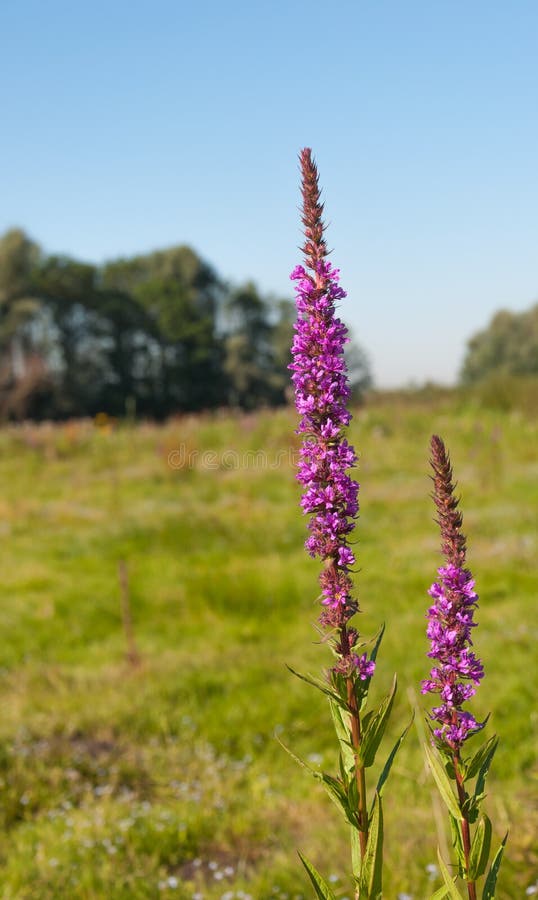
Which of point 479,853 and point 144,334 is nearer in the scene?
point 479,853

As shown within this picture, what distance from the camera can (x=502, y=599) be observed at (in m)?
8.62

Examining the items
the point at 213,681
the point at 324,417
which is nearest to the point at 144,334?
the point at 213,681

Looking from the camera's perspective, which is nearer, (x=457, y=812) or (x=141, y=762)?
(x=457, y=812)

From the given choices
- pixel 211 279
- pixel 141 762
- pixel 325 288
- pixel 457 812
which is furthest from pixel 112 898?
pixel 211 279

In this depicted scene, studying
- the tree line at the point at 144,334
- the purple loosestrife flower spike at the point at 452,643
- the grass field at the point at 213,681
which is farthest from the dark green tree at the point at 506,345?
the purple loosestrife flower spike at the point at 452,643

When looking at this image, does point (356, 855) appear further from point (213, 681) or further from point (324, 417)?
point (213, 681)

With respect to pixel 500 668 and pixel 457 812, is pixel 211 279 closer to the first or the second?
pixel 500 668

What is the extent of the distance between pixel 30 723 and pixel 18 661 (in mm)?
1867

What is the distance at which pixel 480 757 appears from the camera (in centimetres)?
185

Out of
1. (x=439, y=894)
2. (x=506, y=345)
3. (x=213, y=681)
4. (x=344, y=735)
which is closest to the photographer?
(x=439, y=894)

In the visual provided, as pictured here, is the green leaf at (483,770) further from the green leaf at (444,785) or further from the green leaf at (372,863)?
the green leaf at (372,863)

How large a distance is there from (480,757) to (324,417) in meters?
0.91

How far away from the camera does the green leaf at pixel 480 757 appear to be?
6.00ft

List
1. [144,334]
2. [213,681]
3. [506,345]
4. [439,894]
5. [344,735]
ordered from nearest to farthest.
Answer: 1. [439,894]
2. [344,735]
3. [213,681]
4. [144,334]
5. [506,345]
